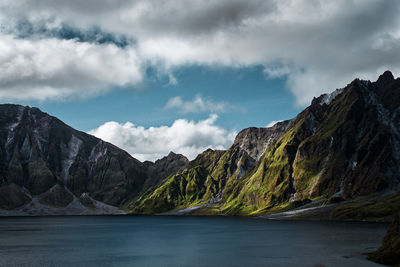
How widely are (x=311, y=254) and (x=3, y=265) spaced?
7873 centimetres

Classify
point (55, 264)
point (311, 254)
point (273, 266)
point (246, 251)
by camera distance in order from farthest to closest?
1. point (246, 251)
2. point (311, 254)
3. point (55, 264)
4. point (273, 266)

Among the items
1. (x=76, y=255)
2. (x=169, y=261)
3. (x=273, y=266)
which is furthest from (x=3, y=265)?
(x=273, y=266)

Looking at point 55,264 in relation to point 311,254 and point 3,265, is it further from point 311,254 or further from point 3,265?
point 311,254

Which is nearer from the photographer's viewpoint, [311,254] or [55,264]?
[55,264]

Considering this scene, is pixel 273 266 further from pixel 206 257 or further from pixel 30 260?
pixel 30 260

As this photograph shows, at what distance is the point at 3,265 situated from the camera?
83250 mm

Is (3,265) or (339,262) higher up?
(3,265)

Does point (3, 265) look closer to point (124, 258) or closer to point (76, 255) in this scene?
point (76, 255)

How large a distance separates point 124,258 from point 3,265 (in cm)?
2959

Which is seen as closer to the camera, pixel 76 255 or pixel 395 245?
pixel 395 245

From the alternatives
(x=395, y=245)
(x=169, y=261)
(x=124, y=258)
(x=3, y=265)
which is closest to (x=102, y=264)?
(x=124, y=258)

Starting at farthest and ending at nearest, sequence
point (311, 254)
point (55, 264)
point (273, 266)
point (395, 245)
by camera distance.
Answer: point (311, 254) → point (55, 264) → point (273, 266) → point (395, 245)

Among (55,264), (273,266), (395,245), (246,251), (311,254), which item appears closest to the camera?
(395,245)

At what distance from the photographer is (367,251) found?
9588 centimetres
